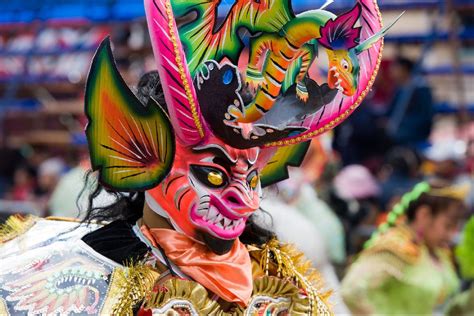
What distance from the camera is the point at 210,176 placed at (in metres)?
3.03

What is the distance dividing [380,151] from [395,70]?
705 millimetres

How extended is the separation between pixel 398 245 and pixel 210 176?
2540 mm

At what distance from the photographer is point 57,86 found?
11.0 meters

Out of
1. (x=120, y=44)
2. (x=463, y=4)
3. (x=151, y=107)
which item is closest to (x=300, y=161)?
(x=151, y=107)

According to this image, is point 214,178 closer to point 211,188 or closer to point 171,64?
point 211,188

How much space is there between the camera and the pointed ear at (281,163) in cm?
344

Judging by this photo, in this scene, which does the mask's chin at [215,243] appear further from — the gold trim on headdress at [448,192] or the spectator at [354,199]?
the spectator at [354,199]

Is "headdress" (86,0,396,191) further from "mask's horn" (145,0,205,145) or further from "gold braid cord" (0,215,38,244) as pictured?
"gold braid cord" (0,215,38,244)

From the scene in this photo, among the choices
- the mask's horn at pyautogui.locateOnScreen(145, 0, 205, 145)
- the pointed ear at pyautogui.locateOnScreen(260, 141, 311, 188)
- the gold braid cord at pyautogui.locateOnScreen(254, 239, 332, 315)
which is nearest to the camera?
the mask's horn at pyautogui.locateOnScreen(145, 0, 205, 145)

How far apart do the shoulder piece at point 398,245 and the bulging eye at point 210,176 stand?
7.84 ft

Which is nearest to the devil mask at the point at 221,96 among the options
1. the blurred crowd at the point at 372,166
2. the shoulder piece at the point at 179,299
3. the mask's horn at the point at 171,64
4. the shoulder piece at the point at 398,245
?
the mask's horn at the point at 171,64

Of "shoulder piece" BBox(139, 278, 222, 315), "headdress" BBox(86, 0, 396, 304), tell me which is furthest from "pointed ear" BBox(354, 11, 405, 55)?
"shoulder piece" BBox(139, 278, 222, 315)

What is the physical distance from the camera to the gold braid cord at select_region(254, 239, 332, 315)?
3.27 m

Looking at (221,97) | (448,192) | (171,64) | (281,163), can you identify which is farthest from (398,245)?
(171,64)
